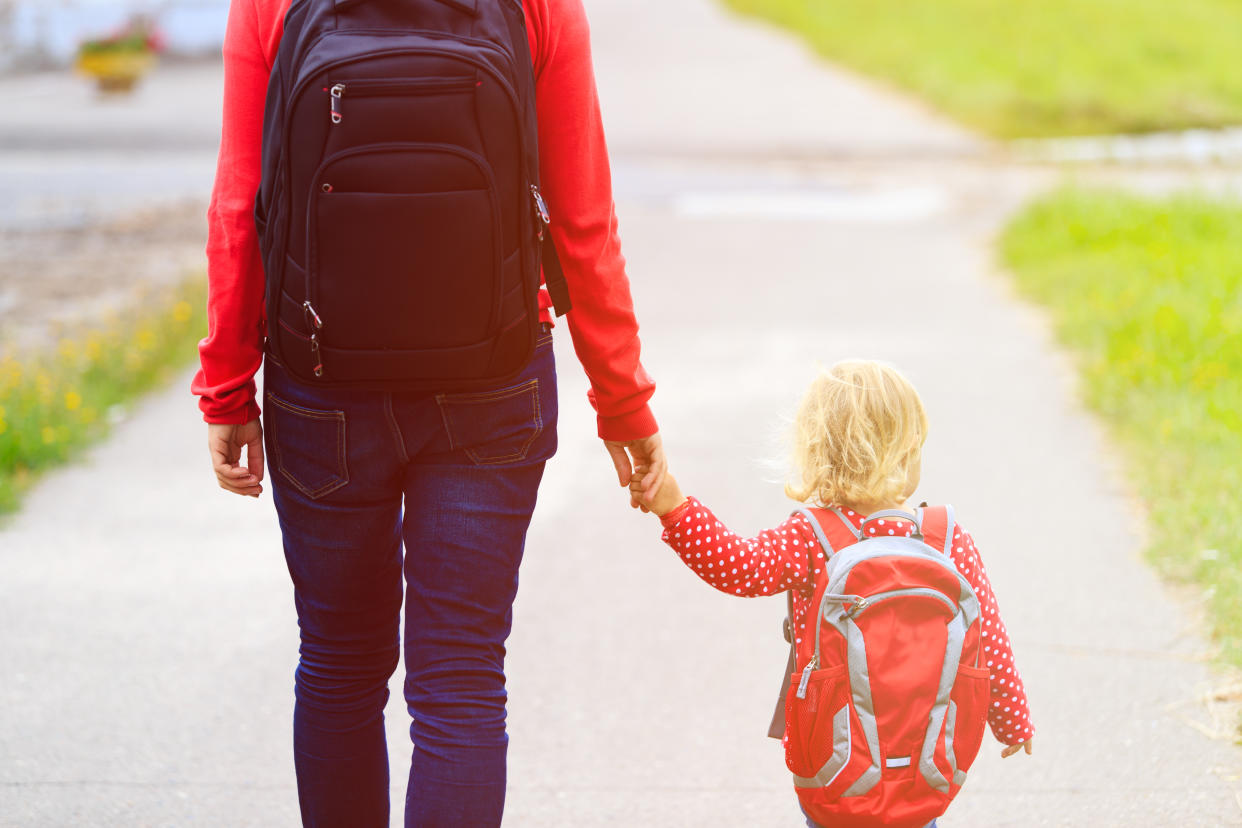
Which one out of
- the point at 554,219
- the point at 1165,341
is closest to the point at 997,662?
the point at 554,219

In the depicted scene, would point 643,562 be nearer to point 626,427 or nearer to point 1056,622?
point 1056,622

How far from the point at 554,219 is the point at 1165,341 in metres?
4.98

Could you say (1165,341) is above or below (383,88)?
below

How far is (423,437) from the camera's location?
88.6 inches

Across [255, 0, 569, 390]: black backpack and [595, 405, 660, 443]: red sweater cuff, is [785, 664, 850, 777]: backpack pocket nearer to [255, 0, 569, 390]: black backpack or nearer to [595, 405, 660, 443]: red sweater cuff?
[595, 405, 660, 443]: red sweater cuff

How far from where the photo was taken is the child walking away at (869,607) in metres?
2.34

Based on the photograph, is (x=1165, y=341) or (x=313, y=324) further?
(x=1165, y=341)

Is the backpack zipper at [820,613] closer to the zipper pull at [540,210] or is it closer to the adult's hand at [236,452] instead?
the zipper pull at [540,210]

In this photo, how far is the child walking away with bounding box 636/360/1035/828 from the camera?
234 centimetres

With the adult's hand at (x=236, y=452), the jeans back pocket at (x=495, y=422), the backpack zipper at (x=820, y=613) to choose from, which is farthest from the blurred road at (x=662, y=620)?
the adult's hand at (x=236, y=452)

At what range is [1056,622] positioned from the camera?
429cm

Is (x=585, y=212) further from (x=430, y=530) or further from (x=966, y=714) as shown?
(x=966, y=714)

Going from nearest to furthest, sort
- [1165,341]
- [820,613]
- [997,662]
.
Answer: [820,613] → [997,662] → [1165,341]

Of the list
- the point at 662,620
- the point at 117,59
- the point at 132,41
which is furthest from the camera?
the point at 132,41
